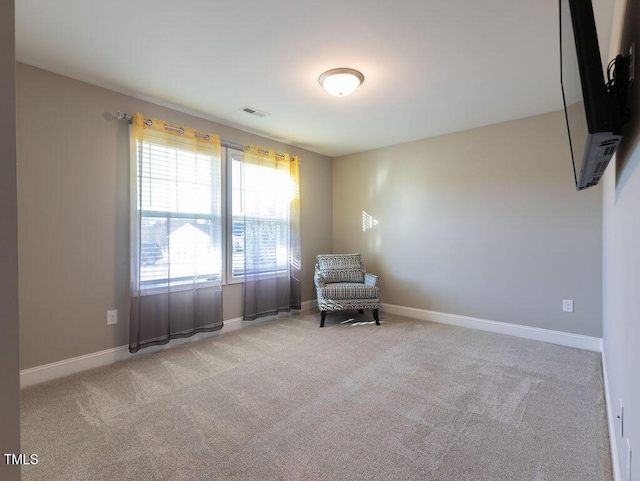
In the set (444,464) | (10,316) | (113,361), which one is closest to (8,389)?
(10,316)

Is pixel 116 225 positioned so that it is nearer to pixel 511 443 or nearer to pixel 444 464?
pixel 444 464

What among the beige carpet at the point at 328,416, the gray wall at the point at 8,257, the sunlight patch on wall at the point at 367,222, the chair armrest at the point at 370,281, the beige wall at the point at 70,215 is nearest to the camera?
the gray wall at the point at 8,257

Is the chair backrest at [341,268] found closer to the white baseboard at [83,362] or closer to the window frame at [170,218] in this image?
the window frame at [170,218]

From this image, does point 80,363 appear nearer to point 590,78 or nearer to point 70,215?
point 70,215

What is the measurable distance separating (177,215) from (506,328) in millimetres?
3936

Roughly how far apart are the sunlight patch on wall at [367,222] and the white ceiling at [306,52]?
5.63 ft

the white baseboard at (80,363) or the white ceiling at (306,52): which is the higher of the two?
the white ceiling at (306,52)

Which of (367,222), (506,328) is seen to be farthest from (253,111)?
(506,328)

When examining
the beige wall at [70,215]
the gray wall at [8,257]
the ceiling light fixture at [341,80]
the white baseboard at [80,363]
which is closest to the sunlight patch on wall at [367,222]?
the ceiling light fixture at [341,80]

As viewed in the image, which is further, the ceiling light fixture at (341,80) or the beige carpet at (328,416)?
the ceiling light fixture at (341,80)

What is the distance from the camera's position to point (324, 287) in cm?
402

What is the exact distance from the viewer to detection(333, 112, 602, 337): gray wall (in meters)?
3.18

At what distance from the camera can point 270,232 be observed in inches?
162

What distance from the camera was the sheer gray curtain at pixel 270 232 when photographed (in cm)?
387
